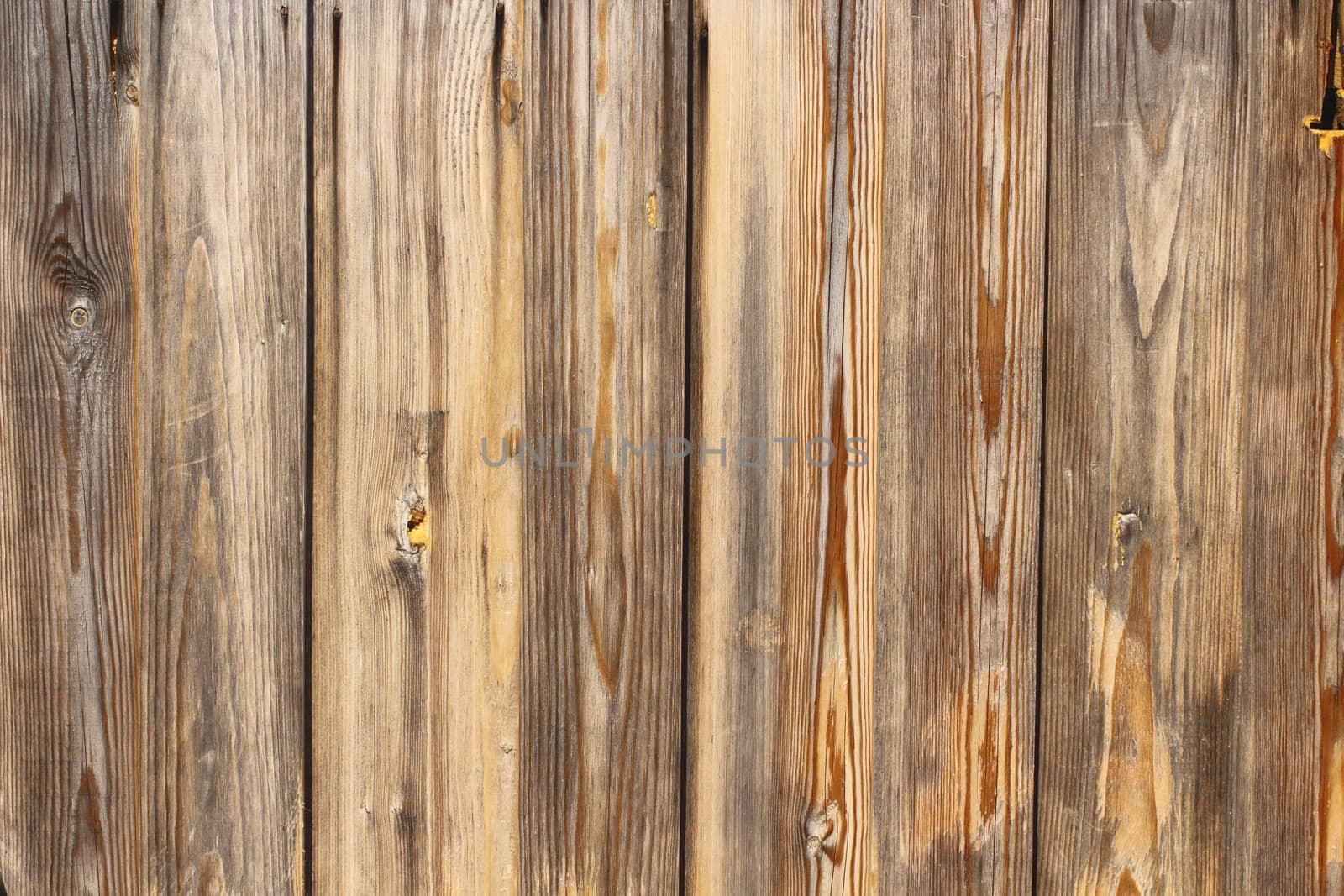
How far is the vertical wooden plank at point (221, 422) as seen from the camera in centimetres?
65

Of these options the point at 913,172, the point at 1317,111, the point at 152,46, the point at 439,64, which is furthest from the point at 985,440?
the point at 152,46

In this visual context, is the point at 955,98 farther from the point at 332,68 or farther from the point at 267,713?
the point at 267,713

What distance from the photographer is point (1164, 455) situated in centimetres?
65

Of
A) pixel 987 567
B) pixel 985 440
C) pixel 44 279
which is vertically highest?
pixel 44 279

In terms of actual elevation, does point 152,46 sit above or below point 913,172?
above

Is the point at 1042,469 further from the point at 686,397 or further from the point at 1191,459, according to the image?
the point at 686,397

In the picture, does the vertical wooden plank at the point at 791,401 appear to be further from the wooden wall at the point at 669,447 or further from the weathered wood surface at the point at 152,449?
the weathered wood surface at the point at 152,449

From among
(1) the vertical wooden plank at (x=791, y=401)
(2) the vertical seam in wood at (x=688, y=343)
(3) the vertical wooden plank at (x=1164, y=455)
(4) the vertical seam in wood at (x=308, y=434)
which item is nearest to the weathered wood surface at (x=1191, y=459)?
(3) the vertical wooden plank at (x=1164, y=455)

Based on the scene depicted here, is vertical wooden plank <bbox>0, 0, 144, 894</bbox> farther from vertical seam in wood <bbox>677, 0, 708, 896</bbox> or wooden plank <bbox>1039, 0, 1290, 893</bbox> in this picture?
wooden plank <bbox>1039, 0, 1290, 893</bbox>

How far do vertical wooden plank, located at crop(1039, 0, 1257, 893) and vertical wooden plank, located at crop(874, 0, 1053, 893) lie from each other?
3 cm

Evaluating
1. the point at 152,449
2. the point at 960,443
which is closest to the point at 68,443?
the point at 152,449

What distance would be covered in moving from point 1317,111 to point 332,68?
2.90 feet

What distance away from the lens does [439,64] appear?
64 centimetres

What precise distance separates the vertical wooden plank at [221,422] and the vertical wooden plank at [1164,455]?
0.69 meters
